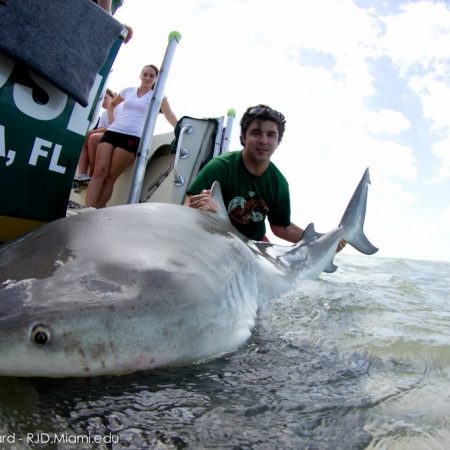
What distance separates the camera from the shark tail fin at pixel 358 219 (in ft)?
11.5

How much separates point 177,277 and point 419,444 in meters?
0.60

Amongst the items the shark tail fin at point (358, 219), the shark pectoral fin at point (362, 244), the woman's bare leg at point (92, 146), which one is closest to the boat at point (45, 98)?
the shark tail fin at point (358, 219)

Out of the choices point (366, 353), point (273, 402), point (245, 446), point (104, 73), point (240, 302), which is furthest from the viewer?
point (104, 73)

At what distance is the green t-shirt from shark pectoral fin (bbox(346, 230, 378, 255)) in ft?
2.59

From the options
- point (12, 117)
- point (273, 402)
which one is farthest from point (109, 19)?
point (273, 402)

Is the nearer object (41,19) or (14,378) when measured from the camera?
(14,378)

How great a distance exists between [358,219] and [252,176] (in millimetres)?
1183

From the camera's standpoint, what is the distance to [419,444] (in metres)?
0.87

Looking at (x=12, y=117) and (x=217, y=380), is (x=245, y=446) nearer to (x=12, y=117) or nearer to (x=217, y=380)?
(x=217, y=380)

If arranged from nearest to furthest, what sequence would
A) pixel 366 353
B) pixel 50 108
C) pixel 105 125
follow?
pixel 366 353
pixel 50 108
pixel 105 125

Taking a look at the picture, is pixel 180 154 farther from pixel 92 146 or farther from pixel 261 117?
pixel 92 146

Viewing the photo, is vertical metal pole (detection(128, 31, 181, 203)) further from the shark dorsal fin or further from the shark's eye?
the shark's eye

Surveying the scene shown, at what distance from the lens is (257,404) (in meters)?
0.94

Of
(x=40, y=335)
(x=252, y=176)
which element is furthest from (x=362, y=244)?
(x=40, y=335)
